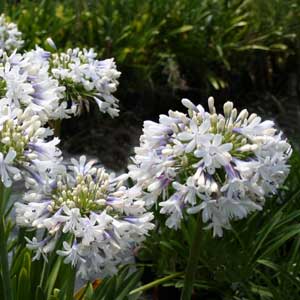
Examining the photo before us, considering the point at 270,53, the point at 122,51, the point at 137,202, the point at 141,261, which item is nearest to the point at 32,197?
the point at 137,202

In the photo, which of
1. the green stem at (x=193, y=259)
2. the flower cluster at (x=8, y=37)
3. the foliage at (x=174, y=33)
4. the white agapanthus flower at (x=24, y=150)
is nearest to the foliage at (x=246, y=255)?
the green stem at (x=193, y=259)

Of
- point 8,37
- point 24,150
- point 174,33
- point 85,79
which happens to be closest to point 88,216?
point 24,150

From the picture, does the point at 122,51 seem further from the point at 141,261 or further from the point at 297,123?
the point at 141,261

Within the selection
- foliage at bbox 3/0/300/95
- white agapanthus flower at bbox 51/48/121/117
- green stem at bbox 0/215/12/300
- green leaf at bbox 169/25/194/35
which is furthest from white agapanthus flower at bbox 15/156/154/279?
green leaf at bbox 169/25/194/35

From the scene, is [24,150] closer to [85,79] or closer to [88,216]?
[88,216]

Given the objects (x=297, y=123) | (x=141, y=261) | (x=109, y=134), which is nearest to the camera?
(x=141, y=261)

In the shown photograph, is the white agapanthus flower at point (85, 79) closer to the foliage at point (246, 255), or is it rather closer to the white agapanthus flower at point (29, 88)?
the white agapanthus flower at point (29, 88)
